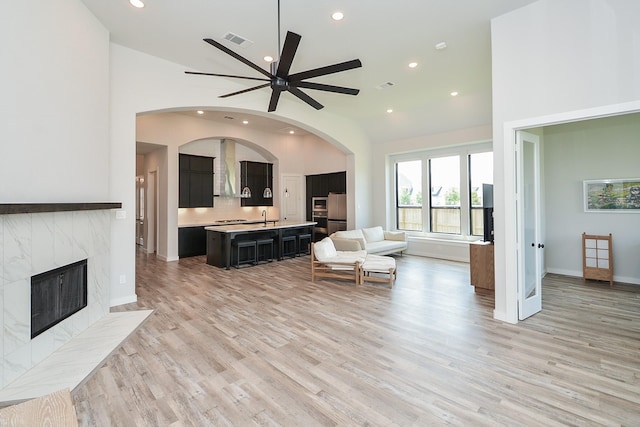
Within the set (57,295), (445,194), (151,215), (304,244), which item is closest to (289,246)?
(304,244)

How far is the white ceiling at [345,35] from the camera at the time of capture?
11.1ft

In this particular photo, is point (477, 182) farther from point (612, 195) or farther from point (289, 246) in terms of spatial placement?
point (289, 246)

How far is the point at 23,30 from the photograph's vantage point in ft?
8.62

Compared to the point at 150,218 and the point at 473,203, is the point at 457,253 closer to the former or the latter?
the point at 473,203

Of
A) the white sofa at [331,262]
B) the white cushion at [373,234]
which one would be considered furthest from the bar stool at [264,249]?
the white cushion at [373,234]

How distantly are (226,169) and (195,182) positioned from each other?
1.06 metres

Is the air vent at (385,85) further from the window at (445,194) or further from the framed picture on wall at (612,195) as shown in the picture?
the framed picture on wall at (612,195)

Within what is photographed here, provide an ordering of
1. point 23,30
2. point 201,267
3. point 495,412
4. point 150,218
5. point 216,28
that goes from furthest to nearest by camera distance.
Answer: point 150,218 < point 201,267 < point 216,28 < point 23,30 < point 495,412

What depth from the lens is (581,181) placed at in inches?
217

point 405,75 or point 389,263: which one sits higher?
point 405,75

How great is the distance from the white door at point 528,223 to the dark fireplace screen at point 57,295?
16.7 feet

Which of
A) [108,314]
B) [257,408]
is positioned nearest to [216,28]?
[108,314]

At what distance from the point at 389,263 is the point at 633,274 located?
13.6 ft

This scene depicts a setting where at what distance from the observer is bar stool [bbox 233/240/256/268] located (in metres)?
6.67
